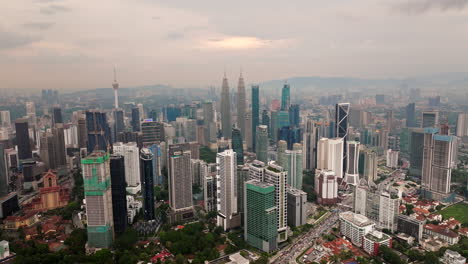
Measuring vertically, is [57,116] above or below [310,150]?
above

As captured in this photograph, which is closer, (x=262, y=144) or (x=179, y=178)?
(x=179, y=178)

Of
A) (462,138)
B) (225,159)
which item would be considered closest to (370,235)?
(225,159)

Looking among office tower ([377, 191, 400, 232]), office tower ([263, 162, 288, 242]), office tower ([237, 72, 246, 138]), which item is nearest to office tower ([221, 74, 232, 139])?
office tower ([237, 72, 246, 138])

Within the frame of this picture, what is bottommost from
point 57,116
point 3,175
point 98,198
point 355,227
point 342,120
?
point 355,227

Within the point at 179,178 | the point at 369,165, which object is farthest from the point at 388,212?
the point at 179,178

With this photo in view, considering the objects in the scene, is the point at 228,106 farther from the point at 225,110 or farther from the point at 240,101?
the point at 240,101

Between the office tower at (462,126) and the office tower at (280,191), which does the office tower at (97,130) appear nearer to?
the office tower at (280,191)
